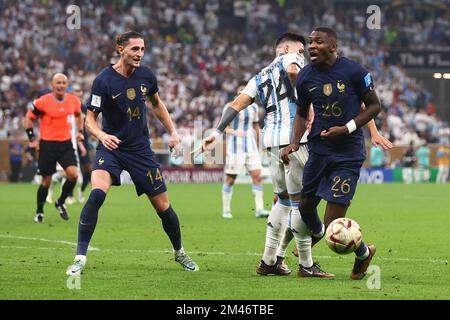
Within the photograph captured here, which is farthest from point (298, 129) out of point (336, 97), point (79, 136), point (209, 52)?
point (209, 52)

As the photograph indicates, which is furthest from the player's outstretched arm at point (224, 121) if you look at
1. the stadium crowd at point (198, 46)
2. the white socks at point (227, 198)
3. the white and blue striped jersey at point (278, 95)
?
the stadium crowd at point (198, 46)

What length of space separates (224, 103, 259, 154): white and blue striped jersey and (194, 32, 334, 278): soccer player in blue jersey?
1029cm

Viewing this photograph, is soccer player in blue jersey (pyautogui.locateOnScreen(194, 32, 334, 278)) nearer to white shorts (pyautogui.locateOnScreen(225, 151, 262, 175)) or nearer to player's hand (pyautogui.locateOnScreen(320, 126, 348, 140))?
player's hand (pyautogui.locateOnScreen(320, 126, 348, 140))

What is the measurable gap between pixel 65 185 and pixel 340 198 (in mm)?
10104

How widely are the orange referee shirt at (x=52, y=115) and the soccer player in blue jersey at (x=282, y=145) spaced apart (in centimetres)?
825

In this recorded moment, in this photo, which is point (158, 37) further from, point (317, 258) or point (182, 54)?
point (317, 258)

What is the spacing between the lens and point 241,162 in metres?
21.5

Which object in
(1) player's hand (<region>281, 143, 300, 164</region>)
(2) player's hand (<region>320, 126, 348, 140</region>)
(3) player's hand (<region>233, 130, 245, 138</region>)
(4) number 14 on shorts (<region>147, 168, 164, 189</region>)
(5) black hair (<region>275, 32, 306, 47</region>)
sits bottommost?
(4) number 14 on shorts (<region>147, 168, 164, 189</region>)

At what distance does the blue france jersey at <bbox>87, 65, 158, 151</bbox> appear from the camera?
35.9ft

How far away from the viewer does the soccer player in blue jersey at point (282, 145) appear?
1084 cm

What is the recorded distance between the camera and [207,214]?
21438mm

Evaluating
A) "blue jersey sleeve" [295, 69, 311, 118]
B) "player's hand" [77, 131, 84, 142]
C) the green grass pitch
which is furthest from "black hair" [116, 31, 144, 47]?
"player's hand" [77, 131, 84, 142]
